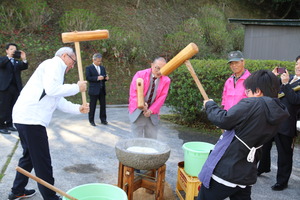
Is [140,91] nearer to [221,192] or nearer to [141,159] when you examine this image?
[141,159]

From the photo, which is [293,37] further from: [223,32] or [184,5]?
[184,5]

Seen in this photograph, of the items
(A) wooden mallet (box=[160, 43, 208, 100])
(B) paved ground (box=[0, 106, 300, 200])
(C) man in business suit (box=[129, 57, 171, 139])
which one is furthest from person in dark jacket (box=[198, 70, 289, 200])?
(B) paved ground (box=[0, 106, 300, 200])

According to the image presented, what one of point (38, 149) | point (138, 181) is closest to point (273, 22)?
point (138, 181)

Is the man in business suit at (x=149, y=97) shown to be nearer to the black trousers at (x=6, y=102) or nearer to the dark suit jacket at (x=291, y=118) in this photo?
the dark suit jacket at (x=291, y=118)

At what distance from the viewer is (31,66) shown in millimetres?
12461

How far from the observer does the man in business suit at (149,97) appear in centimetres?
425

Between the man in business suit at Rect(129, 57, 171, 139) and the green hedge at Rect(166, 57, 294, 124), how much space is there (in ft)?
8.98

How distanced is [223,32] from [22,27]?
1056 cm

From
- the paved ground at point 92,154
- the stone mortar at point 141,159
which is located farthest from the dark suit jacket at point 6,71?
the stone mortar at point 141,159

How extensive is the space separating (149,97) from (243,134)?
2.15 meters

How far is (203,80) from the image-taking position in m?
6.96

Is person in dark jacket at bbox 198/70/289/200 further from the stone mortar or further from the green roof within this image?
the green roof

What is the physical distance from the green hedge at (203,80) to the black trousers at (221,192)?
4.49 metres

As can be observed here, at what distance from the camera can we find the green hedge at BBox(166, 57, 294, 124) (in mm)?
6969
